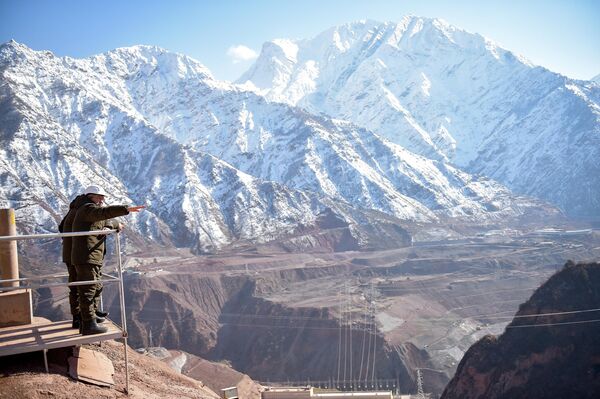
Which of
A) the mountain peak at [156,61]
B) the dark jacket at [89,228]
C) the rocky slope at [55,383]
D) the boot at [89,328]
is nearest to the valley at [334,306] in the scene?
the rocky slope at [55,383]

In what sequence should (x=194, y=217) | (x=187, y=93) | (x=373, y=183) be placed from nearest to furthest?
(x=194, y=217) < (x=373, y=183) < (x=187, y=93)

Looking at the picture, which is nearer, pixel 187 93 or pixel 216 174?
pixel 216 174

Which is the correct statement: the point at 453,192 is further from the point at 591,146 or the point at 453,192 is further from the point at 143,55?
the point at 143,55

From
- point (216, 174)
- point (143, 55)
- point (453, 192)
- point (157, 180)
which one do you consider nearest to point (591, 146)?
point (453, 192)

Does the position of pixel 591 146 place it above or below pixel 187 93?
below

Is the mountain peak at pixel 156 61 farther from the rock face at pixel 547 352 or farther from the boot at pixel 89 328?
the boot at pixel 89 328

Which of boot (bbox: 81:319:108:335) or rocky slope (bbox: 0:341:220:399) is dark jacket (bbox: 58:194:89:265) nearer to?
boot (bbox: 81:319:108:335)

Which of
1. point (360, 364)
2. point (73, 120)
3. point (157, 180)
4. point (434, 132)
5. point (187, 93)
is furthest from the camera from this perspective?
point (434, 132)

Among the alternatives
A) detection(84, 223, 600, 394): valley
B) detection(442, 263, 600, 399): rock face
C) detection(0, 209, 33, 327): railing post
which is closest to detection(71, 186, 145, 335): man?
detection(0, 209, 33, 327): railing post
